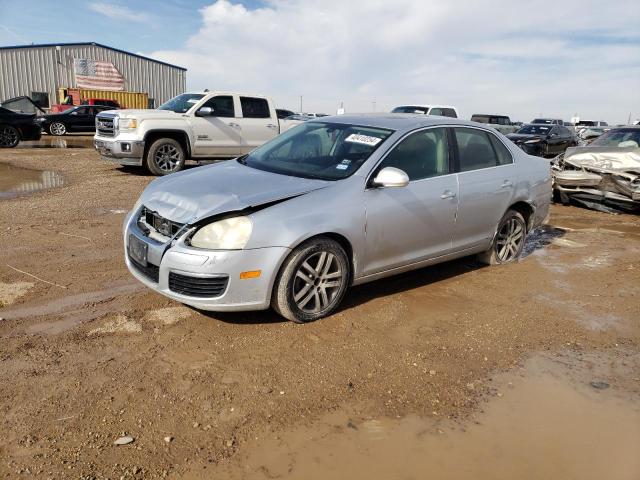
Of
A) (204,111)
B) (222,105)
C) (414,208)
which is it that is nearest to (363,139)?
(414,208)

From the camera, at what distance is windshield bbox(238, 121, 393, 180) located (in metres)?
4.41

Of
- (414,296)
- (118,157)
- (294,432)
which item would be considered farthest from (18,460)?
(118,157)

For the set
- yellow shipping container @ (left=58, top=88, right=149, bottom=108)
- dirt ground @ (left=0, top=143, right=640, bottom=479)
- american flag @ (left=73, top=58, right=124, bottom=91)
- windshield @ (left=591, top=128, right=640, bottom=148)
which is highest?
american flag @ (left=73, top=58, right=124, bottom=91)

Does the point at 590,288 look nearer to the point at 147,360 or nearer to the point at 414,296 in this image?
the point at 414,296

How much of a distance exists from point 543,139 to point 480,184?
15380 mm

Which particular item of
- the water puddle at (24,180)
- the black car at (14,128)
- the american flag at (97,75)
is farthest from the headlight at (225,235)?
the american flag at (97,75)

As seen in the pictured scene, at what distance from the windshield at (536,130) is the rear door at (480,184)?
1548cm

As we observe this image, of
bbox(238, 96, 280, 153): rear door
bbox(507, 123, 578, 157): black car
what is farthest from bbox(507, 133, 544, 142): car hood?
bbox(238, 96, 280, 153): rear door

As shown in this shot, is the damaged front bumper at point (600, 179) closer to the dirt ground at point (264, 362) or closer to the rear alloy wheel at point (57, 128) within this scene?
the dirt ground at point (264, 362)

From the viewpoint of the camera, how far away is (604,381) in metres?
3.46

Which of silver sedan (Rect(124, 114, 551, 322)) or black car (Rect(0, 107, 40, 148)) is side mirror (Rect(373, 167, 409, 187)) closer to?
silver sedan (Rect(124, 114, 551, 322))

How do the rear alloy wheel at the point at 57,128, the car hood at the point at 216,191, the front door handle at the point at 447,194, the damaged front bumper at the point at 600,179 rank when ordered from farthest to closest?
the rear alloy wheel at the point at 57,128
the damaged front bumper at the point at 600,179
the front door handle at the point at 447,194
the car hood at the point at 216,191

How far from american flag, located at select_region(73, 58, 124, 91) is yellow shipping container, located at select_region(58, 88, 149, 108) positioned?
117 cm

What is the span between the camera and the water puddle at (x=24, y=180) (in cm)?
941
